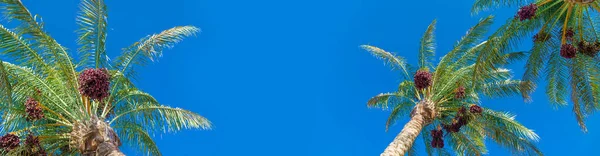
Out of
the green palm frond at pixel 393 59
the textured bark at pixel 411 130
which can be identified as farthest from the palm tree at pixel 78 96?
the green palm frond at pixel 393 59

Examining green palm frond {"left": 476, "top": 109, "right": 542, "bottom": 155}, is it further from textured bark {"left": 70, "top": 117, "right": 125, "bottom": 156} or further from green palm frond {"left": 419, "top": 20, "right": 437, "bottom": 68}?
textured bark {"left": 70, "top": 117, "right": 125, "bottom": 156}

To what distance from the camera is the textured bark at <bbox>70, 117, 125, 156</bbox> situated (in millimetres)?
10922

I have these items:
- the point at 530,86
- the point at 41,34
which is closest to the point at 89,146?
the point at 41,34

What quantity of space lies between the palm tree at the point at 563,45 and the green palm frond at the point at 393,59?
296 cm

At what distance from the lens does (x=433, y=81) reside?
15.4 metres

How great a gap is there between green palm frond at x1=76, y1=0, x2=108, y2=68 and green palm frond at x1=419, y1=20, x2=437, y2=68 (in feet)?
29.2

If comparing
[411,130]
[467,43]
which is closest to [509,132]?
[467,43]

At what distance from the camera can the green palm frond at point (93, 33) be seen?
40.6ft

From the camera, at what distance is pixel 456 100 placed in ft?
Answer: 50.3

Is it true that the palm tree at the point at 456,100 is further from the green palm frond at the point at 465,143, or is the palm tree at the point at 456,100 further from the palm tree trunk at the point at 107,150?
the palm tree trunk at the point at 107,150

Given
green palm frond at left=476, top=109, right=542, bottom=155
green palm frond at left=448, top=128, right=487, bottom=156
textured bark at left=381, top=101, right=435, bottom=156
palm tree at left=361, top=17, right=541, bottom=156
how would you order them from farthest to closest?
1. green palm frond at left=448, top=128, right=487, bottom=156
2. green palm frond at left=476, top=109, right=542, bottom=155
3. palm tree at left=361, top=17, right=541, bottom=156
4. textured bark at left=381, top=101, right=435, bottom=156

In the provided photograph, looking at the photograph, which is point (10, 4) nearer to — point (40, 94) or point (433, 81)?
point (40, 94)

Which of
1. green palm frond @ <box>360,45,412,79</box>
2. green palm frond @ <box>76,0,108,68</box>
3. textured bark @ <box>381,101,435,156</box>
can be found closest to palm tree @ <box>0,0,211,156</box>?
green palm frond @ <box>76,0,108,68</box>

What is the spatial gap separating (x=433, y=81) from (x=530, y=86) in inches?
103
